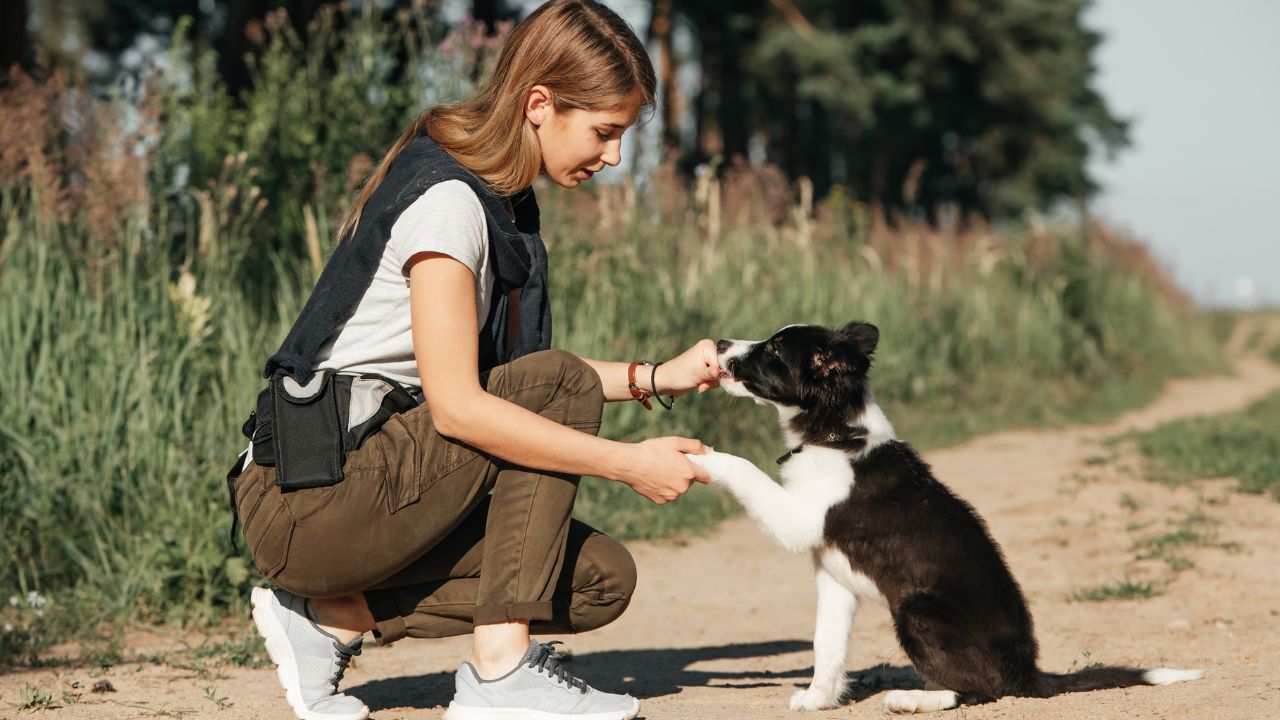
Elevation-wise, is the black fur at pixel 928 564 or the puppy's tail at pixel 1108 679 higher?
the black fur at pixel 928 564

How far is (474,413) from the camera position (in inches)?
116

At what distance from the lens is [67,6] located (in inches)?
1086

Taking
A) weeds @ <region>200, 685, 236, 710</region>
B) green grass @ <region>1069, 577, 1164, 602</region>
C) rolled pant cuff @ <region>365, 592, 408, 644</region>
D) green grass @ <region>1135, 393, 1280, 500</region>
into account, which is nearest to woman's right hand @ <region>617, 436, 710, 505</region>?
rolled pant cuff @ <region>365, 592, 408, 644</region>

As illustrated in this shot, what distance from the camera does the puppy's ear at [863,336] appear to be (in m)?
3.89

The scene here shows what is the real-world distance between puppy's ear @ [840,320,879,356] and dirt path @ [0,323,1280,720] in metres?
1.06

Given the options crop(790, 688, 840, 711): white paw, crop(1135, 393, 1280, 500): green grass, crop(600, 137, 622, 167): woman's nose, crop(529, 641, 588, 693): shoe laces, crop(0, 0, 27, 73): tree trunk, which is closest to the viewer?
crop(529, 641, 588, 693): shoe laces

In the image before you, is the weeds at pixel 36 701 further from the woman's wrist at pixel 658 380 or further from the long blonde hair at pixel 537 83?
the woman's wrist at pixel 658 380

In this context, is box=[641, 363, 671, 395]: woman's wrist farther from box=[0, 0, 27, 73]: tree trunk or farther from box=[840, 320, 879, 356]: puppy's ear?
box=[0, 0, 27, 73]: tree trunk

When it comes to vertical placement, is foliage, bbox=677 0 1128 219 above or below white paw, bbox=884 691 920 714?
above

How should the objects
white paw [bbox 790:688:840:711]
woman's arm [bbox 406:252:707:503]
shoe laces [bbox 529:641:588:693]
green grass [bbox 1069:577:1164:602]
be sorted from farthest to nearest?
1. green grass [bbox 1069:577:1164:602]
2. white paw [bbox 790:688:840:711]
3. shoe laces [bbox 529:641:588:693]
4. woman's arm [bbox 406:252:707:503]

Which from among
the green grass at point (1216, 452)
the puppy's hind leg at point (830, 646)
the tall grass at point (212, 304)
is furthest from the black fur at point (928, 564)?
the green grass at point (1216, 452)

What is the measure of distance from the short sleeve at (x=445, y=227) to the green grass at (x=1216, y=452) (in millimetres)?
5303

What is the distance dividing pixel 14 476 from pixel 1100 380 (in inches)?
451

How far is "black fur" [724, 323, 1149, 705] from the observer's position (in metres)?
3.47
